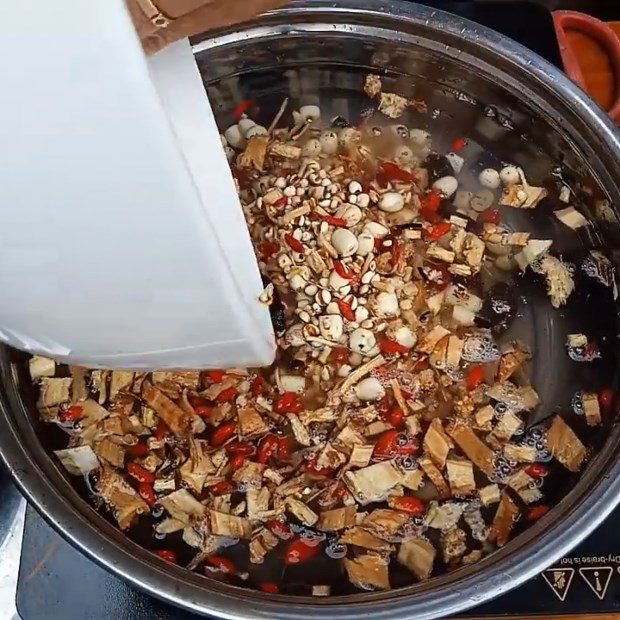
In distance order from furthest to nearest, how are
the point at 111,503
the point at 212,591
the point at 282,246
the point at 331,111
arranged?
the point at 331,111, the point at 282,246, the point at 111,503, the point at 212,591

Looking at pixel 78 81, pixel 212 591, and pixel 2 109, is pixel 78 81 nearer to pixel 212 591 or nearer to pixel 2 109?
pixel 2 109

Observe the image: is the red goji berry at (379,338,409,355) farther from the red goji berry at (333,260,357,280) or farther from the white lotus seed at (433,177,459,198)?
the white lotus seed at (433,177,459,198)

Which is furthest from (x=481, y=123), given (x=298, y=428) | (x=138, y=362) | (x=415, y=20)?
(x=138, y=362)

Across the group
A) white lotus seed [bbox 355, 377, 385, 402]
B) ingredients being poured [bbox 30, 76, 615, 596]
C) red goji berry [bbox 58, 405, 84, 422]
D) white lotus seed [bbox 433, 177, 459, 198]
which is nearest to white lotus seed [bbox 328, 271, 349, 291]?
ingredients being poured [bbox 30, 76, 615, 596]

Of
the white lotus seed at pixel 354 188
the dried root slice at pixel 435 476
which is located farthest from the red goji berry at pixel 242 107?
the dried root slice at pixel 435 476

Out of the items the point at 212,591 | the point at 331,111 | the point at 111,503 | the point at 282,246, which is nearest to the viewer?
the point at 212,591

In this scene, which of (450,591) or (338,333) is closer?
(450,591)

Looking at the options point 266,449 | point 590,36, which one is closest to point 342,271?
point 266,449
